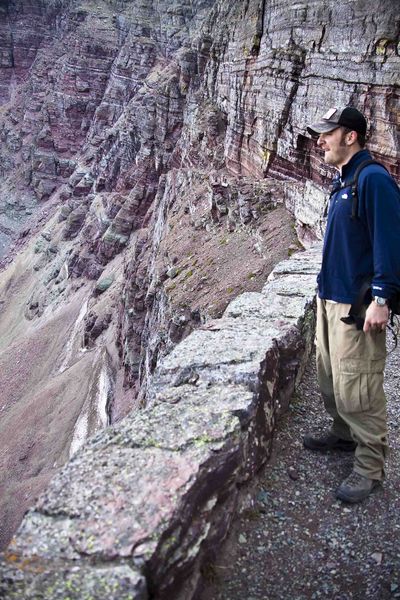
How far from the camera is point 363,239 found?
15.4 feet

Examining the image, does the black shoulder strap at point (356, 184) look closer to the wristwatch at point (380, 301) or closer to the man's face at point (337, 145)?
the man's face at point (337, 145)

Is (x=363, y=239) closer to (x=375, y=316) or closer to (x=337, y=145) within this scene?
(x=375, y=316)

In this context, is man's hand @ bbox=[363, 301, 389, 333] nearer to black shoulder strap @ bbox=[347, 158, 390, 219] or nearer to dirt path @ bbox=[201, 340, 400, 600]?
black shoulder strap @ bbox=[347, 158, 390, 219]

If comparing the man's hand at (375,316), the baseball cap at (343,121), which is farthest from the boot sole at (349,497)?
the baseball cap at (343,121)

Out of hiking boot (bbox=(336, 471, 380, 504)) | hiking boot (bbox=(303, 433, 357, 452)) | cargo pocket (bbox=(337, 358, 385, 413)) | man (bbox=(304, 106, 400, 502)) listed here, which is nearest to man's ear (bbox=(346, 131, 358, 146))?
man (bbox=(304, 106, 400, 502))

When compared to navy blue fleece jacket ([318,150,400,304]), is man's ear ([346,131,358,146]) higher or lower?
higher

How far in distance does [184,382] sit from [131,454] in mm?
1362

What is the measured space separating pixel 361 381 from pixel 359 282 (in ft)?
2.94

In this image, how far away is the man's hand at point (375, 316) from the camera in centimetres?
449

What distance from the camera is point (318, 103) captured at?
1798 cm

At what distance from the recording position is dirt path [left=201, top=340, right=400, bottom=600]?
4246mm

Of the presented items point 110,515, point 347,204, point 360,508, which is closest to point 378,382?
point 360,508

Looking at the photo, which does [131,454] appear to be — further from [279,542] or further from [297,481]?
[297,481]

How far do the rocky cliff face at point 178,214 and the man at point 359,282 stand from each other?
10.0m
